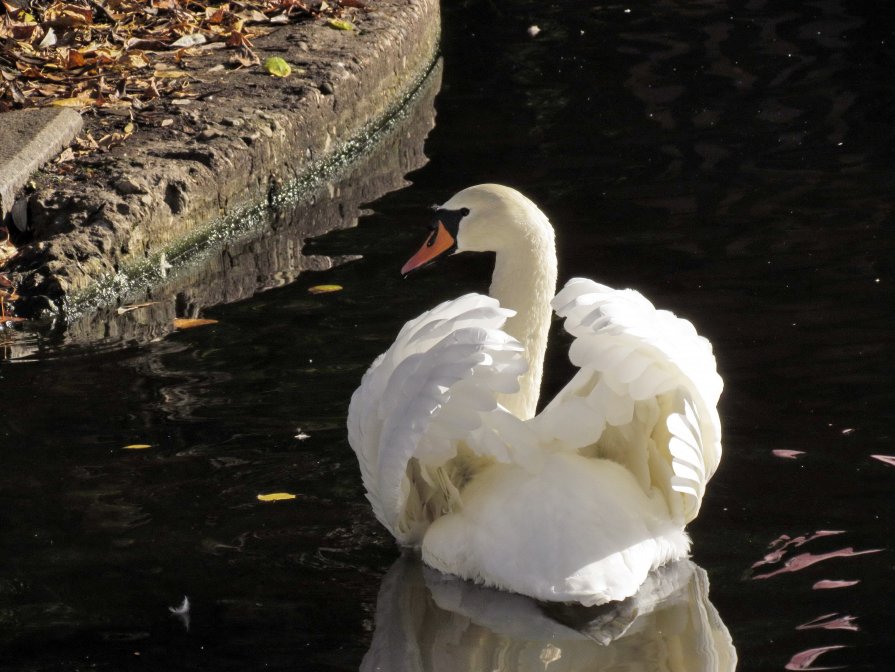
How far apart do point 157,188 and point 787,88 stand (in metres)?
4.42

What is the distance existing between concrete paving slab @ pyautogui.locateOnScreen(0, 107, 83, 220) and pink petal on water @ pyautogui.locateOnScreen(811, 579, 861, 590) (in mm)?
4219

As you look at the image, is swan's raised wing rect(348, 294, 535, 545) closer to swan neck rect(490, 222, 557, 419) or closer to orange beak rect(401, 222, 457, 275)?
swan neck rect(490, 222, 557, 419)

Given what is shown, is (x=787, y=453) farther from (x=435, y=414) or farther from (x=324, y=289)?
(x=324, y=289)

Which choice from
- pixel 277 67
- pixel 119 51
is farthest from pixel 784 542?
pixel 119 51

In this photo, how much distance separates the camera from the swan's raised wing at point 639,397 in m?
3.89

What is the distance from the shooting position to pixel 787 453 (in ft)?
15.7

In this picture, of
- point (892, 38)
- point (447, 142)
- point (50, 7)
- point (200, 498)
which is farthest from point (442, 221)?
point (892, 38)

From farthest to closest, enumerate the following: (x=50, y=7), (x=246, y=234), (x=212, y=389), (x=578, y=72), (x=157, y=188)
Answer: (x=578, y=72)
(x=50, y=7)
(x=246, y=234)
(x=157, y=188)
(x=212, y=389)

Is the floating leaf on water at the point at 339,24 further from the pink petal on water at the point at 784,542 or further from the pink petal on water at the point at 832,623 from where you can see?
the pink petal on water at the point at 832,623

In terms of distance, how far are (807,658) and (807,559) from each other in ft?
1.73

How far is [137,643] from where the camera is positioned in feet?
12.9

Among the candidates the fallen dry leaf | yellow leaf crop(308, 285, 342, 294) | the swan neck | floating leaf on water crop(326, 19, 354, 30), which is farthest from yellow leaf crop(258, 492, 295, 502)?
floating leaf on water crop(326, 19, 354, 30)

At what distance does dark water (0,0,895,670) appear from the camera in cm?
399

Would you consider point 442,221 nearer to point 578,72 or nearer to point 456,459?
point 456,459
